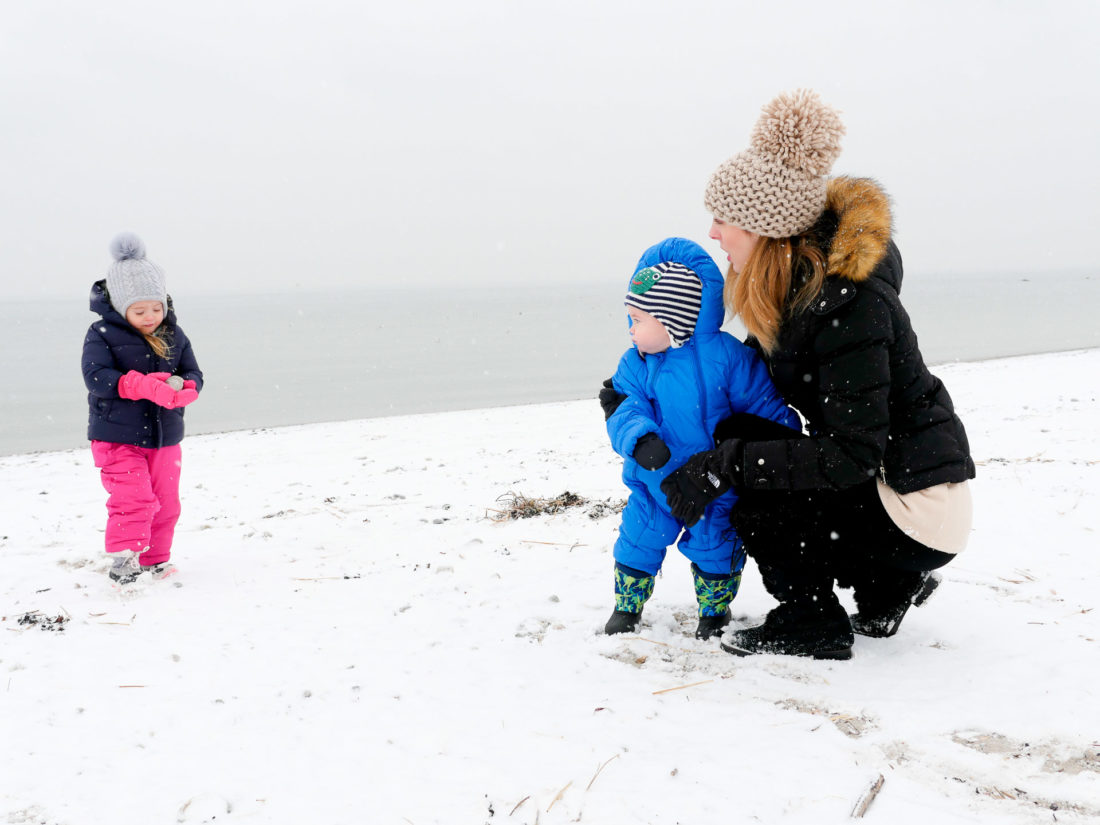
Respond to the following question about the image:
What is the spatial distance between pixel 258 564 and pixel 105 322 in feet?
5.62

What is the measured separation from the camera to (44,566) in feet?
14.9

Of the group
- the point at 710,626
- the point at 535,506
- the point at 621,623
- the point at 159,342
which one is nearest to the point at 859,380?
the point at 710,626

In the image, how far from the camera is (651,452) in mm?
2719

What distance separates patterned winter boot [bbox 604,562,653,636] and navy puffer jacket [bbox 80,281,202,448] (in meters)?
2.97

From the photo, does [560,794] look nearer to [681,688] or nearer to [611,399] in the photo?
[681,688]

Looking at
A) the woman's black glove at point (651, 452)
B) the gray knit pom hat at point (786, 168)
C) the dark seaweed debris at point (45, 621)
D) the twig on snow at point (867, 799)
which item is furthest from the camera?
the dark seaweed debris at point (45, 621)

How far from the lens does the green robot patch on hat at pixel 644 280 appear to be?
2877 mm

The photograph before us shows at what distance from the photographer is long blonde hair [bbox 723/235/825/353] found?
2625mm

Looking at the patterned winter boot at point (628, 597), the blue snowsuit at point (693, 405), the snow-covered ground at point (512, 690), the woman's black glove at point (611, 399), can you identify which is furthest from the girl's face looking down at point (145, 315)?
the patterned winter boot at point (628, 597)

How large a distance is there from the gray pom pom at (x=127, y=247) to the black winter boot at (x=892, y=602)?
4.39m

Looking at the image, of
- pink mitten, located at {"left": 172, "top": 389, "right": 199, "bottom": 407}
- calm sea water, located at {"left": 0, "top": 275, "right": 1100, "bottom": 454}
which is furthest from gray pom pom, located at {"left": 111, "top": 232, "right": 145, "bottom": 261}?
calm sea water, located at {"left": 0, "top": 275, "right": 1100, "bottom": 454}

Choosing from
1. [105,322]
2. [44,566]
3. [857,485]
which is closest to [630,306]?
[857,485]

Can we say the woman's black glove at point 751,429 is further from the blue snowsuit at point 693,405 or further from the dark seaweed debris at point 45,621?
the dark seaweed debris at point 45,621

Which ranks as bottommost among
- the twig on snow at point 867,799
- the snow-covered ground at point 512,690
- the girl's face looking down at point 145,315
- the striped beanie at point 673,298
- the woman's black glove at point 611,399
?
the snow-covered ground at point 512,690
